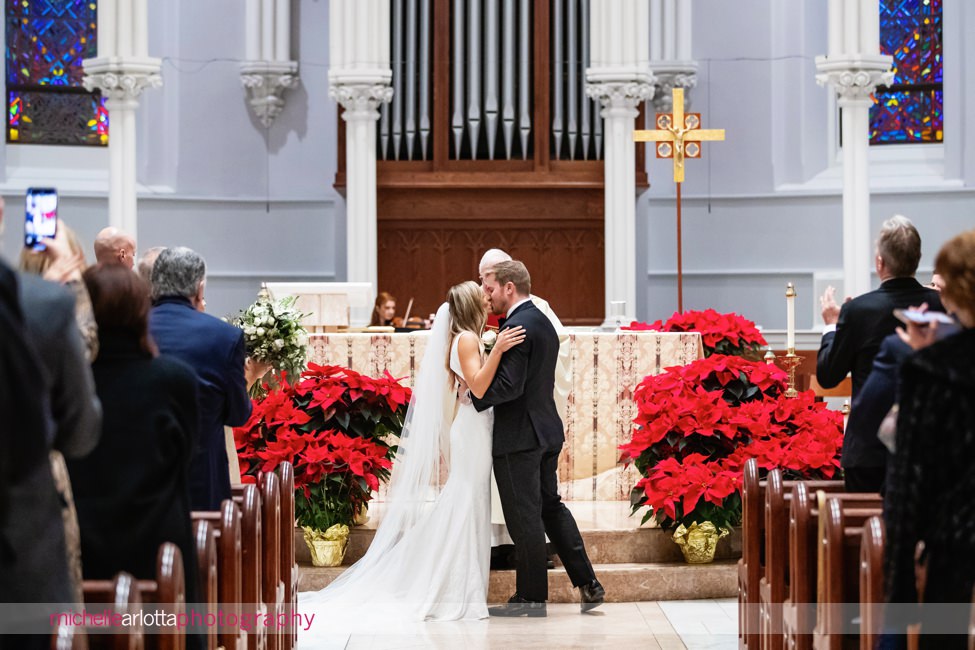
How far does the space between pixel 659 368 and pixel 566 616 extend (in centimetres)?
238

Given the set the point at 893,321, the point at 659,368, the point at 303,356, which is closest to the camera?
the point at 893,321

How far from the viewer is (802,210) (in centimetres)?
1316

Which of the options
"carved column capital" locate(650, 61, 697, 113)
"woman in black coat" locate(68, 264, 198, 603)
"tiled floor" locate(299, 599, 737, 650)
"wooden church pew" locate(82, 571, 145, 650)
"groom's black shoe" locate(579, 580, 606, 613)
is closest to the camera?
"wooden church pew" locate(82, 571, 145, 650)

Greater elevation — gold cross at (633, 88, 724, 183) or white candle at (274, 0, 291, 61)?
white candle at (274, 0, 291, 61)

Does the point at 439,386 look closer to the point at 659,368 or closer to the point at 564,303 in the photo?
the point at 659,368

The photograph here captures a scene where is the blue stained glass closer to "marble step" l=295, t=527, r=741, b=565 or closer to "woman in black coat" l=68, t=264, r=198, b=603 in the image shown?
"marble step" l=295, t=527, r=741, b=565

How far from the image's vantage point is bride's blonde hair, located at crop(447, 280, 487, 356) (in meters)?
6.78

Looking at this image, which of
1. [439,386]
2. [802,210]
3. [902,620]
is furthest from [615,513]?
[802,210]

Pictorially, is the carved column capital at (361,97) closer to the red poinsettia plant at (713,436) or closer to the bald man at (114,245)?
the red poinsettia plant at (713,436)

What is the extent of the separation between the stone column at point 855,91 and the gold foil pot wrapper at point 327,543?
518 centimetres

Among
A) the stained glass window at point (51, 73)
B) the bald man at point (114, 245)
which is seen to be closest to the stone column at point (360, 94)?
the stained glass window at point (51, 73)

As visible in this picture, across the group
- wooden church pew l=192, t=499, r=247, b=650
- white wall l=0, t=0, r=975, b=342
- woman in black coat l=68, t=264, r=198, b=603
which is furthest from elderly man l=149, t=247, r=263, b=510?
white wall l=0, t=0, r=975, b=342

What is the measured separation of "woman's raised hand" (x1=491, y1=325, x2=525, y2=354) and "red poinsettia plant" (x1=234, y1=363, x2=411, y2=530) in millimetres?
1201

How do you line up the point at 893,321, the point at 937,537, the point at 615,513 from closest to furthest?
1. the point at 937,537
2. the point at 893,321
3. the point at 615,513
